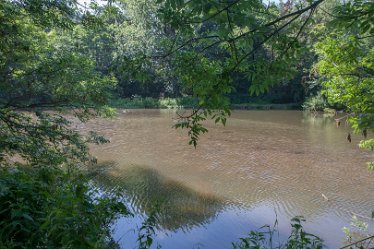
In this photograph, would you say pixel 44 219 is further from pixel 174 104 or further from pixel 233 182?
pixel 174 104

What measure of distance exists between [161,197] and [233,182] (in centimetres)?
235

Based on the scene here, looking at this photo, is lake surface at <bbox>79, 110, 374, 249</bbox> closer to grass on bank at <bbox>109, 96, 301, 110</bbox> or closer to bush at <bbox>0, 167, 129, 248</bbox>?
bush at <bbox>0, 167, 129, 248</bbox>

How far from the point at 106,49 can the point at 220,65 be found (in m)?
35.5

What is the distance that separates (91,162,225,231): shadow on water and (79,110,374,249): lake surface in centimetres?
2

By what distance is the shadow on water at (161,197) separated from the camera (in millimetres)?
7746

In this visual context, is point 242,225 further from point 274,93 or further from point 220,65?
point 274,93

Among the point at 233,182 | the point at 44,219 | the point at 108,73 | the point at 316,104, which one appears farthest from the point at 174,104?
the point at 44,219

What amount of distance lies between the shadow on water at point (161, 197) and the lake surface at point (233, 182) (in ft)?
0.07

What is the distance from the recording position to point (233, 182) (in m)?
10.4

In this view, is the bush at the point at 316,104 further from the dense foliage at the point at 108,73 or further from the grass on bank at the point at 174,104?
the dense foliage at the point at 108,73

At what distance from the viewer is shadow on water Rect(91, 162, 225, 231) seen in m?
7.75

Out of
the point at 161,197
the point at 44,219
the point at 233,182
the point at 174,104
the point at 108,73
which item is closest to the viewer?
the point at 44,219

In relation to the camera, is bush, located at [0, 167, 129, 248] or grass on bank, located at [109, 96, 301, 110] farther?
grass on bank, located at [109, 96, 301, 110]

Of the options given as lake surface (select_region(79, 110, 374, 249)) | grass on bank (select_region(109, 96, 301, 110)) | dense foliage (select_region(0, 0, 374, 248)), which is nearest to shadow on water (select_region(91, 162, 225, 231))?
lake surface (select_region(79, 110, 374, 249))
